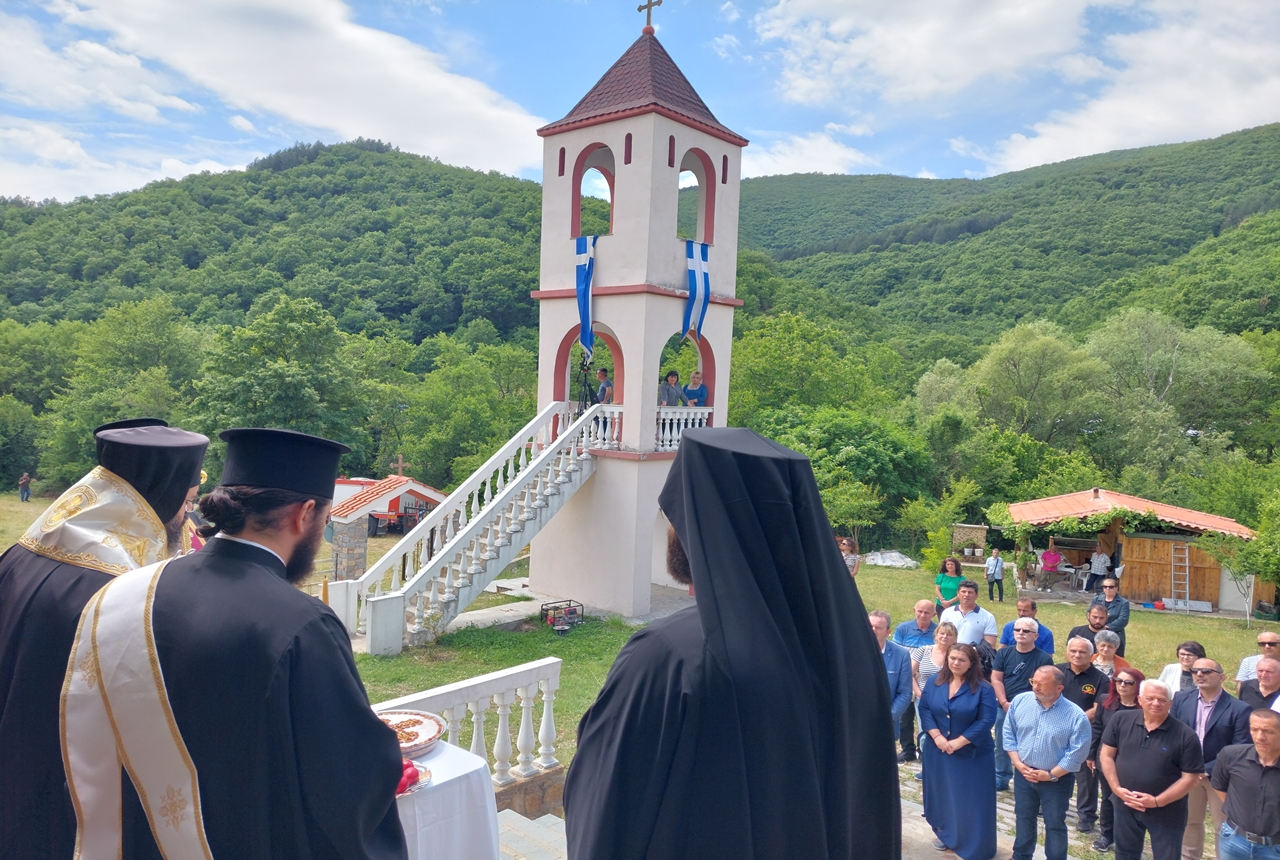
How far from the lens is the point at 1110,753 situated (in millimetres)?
5430

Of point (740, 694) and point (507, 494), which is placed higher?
point (740, 694)

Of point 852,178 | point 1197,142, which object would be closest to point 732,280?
point 1197,142

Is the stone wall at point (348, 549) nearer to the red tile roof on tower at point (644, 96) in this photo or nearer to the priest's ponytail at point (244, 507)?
the red tile roof on tower at point (644, 96)

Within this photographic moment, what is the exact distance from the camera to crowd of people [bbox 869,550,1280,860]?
4.87 metres

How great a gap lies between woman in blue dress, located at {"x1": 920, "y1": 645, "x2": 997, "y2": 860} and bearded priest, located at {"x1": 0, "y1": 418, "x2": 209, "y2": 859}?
500 centimetres

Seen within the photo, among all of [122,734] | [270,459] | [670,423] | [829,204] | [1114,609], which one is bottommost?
[1114,609]

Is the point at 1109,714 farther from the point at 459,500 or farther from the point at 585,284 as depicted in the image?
the point at 585,284

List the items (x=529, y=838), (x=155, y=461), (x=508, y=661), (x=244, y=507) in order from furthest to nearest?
(x=508, y=661), (x=529, y=838), (x=155, y=461), (x=244, y=507)

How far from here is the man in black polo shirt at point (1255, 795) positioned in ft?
15.3

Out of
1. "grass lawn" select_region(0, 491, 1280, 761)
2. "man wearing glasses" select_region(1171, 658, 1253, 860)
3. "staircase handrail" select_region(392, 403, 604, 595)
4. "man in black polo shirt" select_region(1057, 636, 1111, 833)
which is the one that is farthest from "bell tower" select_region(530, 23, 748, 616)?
"man wearing glasses" select_region(1171, 658, 1253, 860)

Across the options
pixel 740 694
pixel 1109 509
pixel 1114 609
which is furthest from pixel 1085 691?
pixel 1109 509

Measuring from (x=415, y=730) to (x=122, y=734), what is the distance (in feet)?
4.44

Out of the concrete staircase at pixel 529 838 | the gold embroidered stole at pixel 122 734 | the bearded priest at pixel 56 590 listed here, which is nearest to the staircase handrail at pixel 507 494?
the concrete staircase at pixel 529 838

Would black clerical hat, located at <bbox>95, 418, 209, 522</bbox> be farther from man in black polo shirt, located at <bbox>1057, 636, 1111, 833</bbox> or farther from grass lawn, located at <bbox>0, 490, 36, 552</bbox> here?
grass lawn, located at <bbox>0, 490, 36, 552</bbox>
